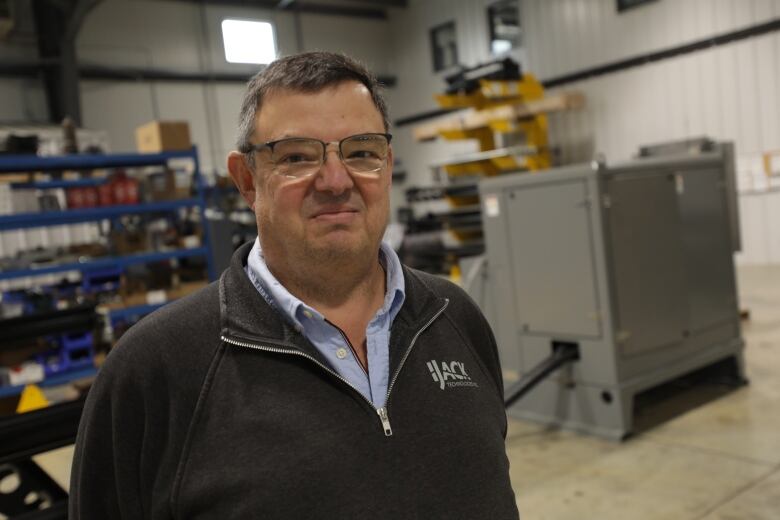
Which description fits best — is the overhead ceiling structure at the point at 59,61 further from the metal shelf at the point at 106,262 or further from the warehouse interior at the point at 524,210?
the metal shelf at the point at 106,262

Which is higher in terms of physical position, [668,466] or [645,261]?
[645,261]

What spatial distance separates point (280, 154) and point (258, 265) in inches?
8.1

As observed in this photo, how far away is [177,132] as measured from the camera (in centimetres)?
577

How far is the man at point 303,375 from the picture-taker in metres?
0.94

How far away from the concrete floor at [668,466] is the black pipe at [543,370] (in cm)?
32

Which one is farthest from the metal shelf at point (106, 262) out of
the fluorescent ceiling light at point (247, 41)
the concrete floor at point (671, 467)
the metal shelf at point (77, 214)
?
the fluorescent ceiling light at point (247, 41)

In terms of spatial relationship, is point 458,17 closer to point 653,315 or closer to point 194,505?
point 653,315

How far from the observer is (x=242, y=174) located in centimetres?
114

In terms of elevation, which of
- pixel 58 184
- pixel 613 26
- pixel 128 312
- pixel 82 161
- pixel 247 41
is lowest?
pixel 128 312

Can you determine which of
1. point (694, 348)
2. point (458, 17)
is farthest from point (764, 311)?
point (458, 17)

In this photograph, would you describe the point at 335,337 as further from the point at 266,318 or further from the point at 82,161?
the point at 82,161

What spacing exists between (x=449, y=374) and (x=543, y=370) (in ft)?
7.34

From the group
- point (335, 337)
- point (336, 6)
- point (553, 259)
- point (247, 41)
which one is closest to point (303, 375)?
point (335, 337)

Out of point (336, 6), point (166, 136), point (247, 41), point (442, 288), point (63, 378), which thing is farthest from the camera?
point (336, 6)
